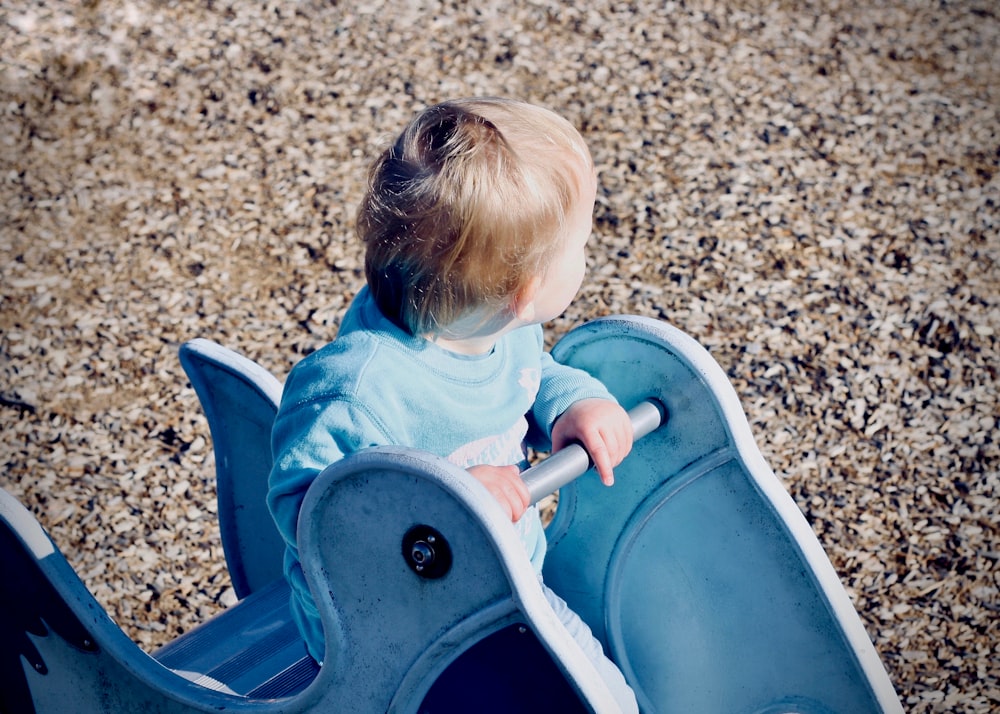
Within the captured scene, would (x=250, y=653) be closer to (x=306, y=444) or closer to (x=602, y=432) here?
(x=306, y=444)

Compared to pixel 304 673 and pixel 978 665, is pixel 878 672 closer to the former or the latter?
pixel 304 673

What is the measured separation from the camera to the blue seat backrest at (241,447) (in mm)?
1843

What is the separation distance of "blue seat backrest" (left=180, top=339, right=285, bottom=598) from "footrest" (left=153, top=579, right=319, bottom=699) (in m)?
0.16

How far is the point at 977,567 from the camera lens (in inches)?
95.3

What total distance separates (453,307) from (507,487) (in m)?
0.29

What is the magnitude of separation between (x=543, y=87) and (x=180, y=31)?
5.20 ft

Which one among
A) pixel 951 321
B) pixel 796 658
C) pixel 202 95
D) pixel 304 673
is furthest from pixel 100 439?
pixel 951 321

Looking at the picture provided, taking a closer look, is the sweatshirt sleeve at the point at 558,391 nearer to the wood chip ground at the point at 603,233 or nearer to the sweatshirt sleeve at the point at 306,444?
the sweatshirt sleeve at the point at 306,444

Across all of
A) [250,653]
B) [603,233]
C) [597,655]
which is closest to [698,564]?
[597,655]

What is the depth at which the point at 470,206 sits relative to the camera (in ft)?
4.17

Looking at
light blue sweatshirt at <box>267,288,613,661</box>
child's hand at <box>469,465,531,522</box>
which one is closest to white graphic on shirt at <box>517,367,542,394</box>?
light blue sweatshirt at <box>267,288,613,661</box>

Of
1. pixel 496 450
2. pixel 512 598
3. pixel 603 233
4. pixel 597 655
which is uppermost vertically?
pixel 512 598

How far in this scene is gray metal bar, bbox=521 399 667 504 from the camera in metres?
A: 1.31

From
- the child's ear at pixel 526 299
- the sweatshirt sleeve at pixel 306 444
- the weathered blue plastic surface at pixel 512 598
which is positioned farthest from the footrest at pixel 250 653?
the child's ear at pixel 526 299
